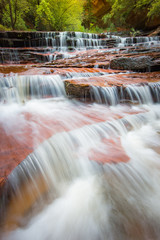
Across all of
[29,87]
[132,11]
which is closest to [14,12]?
[132,11]

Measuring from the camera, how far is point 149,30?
14.6 m

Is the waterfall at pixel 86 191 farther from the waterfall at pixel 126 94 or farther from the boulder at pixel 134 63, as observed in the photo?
the boulder at pixel 134 63

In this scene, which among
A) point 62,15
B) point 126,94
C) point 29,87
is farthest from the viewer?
point 62,15

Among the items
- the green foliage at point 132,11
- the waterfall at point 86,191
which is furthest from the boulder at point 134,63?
the green foliage at point 132,11

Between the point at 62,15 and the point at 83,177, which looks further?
the point at 62,15

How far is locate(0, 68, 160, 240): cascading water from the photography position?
1.27 metres

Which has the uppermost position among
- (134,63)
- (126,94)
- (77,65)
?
(77,65)

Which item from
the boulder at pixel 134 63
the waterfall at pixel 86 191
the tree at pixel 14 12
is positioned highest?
the tree at pixel 14 12

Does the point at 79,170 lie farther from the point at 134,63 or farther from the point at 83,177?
the point at 134,63

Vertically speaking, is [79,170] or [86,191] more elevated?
[79,170]

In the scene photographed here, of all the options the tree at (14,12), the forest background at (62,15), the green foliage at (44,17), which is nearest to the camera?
the tree at (14,12)

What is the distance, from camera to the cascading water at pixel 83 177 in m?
1.27

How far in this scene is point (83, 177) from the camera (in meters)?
1.82

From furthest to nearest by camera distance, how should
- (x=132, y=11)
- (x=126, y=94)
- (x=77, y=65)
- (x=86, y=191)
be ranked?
(x=132, y=11) → (x=77, y=65) → (x=126, y=94) → (x=86, y=191)
